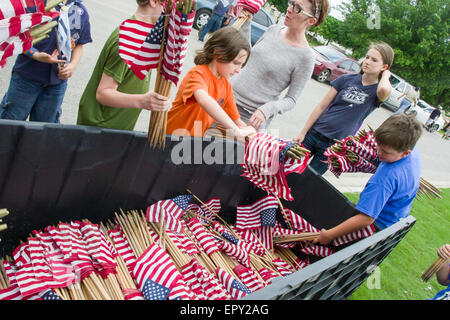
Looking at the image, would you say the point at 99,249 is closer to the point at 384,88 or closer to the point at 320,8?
A: the point at 320,8

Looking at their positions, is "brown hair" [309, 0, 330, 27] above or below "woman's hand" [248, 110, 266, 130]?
above

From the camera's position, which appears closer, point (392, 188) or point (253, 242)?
point (392, 188)

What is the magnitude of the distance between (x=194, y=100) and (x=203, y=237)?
989mm

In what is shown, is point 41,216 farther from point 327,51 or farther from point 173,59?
point 327,51

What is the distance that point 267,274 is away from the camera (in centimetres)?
251

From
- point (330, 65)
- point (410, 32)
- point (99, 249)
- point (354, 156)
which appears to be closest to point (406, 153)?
point (354, 156)

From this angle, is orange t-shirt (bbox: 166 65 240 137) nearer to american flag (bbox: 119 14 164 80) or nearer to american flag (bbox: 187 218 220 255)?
american flag (bbox: 119 14 164 80)

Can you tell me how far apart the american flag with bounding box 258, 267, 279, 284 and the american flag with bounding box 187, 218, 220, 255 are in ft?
1.20

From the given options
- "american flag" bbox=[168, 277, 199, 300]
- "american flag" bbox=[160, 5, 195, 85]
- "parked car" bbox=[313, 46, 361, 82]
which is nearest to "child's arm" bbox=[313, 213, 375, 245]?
"american flag" bbox=[168, 277, 199, 300]

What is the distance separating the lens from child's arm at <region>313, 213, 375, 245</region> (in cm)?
242

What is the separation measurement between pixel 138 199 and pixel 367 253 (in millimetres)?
1547
